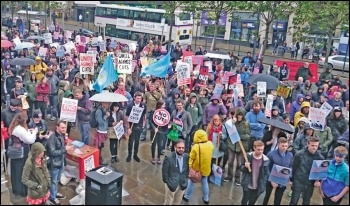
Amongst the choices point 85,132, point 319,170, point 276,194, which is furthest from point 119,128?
point 319,170

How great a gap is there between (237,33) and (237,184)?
3032 centimetres

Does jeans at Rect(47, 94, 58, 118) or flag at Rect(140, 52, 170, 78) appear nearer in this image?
jeans at Rect(47, 94, 58, 118)

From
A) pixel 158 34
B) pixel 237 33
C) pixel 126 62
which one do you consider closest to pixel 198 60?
pixel 126 62

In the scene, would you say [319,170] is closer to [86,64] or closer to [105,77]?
[105,77]

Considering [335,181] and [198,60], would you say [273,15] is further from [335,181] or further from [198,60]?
[335,181]

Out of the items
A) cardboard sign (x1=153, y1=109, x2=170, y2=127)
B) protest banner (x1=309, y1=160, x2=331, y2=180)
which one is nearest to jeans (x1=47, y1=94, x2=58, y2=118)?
cardboard sign (x1=153, y1=109, x2=170, y2=127)

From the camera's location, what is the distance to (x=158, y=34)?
31688mm

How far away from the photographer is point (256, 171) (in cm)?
→ 643

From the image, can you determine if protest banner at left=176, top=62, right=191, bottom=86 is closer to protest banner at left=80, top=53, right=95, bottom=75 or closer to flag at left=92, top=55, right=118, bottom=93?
flag at left=92, top=55, right=118, bottom=93

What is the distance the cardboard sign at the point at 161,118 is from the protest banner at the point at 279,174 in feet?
9.33

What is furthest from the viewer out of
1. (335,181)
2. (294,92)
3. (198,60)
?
(198,60)

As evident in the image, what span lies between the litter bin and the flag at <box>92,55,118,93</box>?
16.0ft

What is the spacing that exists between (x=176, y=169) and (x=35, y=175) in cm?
224

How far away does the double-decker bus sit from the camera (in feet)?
103
